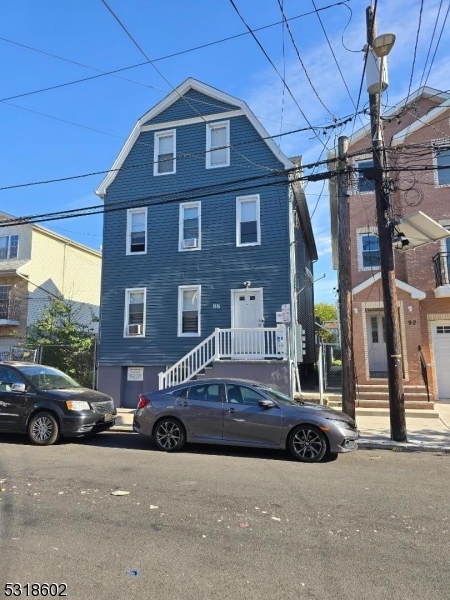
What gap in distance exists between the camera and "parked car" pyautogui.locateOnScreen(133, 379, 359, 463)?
7.44 m

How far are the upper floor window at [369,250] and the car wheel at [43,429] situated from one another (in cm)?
1124

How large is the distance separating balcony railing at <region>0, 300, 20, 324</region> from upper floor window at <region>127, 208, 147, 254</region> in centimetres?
880

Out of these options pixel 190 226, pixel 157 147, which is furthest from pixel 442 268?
pixel 157 147

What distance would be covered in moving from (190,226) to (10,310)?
1155cm

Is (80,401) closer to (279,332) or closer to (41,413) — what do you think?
(41,413)

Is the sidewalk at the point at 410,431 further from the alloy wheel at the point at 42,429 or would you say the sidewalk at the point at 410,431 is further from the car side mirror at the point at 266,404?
the car side mirror at the point at 266,404

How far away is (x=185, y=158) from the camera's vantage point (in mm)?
16641

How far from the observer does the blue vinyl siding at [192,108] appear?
1653 centimetres

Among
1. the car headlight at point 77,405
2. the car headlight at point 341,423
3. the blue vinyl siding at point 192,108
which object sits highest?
the blue vinyl siding at point 192,108

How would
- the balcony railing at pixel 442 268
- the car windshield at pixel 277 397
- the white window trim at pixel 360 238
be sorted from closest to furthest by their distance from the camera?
the car windshield at pixel 277 397
the balcony railing at pixel 442 268
the white window trim at pixel 360 238

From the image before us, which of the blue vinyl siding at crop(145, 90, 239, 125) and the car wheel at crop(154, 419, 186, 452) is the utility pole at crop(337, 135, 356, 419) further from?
the blue vinyl siding at crop(145, 90, 239, 125)

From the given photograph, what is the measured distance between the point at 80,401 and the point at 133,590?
6253 millimetres

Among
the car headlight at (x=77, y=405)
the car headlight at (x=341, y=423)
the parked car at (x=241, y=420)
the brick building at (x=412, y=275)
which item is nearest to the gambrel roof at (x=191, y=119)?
the brick building at (x=412, y=275)

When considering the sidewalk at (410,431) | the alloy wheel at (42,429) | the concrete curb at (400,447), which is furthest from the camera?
the alloy wheel at (42,429)
